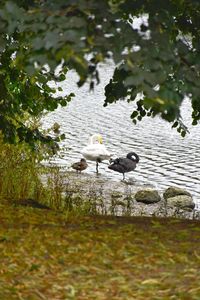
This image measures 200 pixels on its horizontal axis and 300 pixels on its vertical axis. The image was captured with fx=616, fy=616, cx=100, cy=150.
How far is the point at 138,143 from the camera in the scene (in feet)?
105

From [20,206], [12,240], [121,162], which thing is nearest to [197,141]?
[121,162]

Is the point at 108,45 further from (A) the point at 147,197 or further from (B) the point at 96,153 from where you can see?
(B) the point at 96,153

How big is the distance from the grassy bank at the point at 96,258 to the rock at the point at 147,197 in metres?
10.0

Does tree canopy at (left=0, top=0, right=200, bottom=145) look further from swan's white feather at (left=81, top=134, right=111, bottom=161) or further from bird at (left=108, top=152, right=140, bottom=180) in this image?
swan's white feather at (left=81, top=134, right=111, bottom=161)

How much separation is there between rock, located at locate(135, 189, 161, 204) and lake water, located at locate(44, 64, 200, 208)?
1438mm

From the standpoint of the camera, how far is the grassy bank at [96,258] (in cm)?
685

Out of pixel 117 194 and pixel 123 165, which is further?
pixel 123 165

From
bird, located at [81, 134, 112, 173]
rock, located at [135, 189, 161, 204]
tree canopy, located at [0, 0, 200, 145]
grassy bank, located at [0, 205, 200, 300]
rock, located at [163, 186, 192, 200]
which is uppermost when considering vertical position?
bird, located at [81, 134, 112, 173]

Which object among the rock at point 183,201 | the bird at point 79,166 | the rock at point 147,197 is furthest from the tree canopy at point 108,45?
the bird at point 79,166

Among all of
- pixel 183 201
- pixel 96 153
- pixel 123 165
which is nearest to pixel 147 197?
pixel 183 201

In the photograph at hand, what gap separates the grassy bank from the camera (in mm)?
6848

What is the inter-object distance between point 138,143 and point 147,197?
448 inches

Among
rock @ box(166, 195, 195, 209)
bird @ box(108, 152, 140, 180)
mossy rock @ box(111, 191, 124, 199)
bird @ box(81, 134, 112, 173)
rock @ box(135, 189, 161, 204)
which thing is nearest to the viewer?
rock @ box(166, 195, 195, 209)

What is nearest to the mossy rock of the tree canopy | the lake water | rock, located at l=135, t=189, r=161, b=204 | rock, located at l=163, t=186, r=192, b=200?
rock, located at l=135, t=189, r=161, b=204
